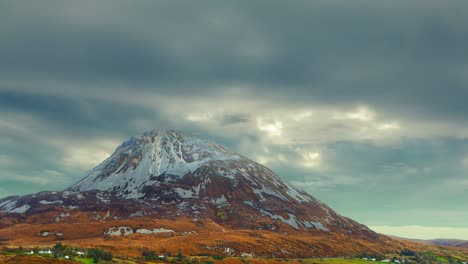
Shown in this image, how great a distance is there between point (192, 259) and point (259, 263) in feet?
119

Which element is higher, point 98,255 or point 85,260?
point 98,255

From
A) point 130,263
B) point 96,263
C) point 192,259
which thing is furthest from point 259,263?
point 96,263

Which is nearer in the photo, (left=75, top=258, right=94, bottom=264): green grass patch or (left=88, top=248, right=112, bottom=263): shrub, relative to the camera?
(left=75, top=258, right=94, bottom=264): green grass patch

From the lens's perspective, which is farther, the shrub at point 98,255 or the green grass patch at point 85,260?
the shrub at point 98,255

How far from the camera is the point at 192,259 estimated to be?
7313 inches

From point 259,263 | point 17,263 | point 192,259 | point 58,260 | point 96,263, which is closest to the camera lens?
point 17,263

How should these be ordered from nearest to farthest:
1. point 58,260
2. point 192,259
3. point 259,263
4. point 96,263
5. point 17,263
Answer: point 17,263 < point 58,260 < point 96,263 < point 192,259 < point 259,263

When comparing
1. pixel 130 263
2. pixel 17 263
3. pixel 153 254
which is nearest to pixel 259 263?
pixel 153 254

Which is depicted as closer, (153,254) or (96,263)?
(96,263)

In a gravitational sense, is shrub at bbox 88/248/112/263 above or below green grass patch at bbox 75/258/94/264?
above

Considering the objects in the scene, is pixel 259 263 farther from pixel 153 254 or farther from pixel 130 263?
pixel 130 263

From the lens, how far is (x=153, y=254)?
642ft

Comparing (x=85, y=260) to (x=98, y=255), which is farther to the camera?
(x=98, y=255)

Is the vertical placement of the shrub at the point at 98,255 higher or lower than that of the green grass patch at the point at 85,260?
higher
